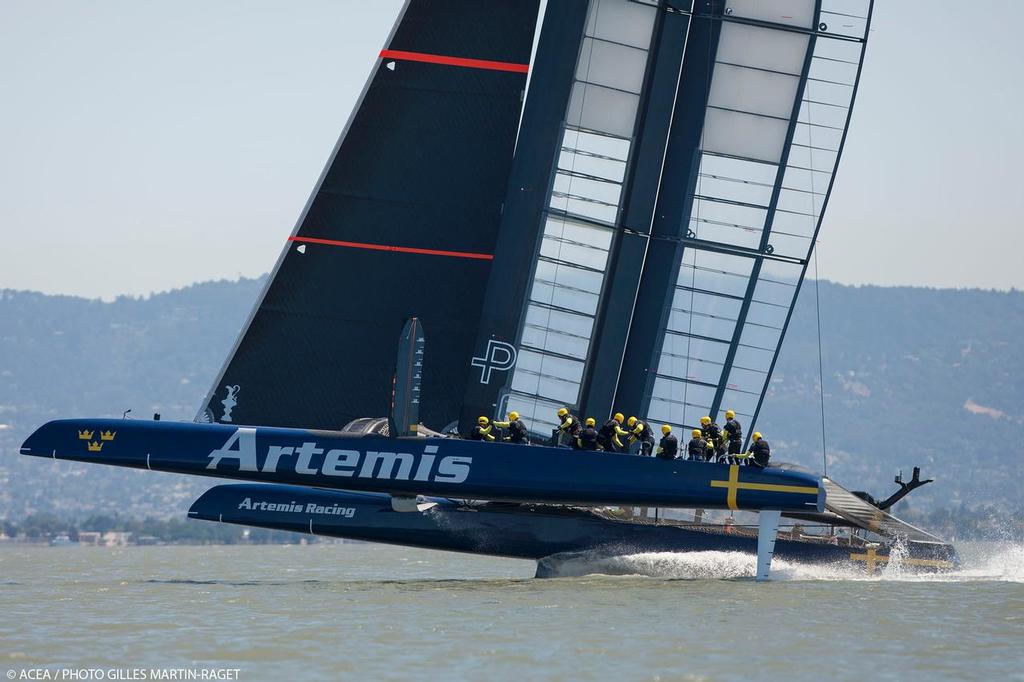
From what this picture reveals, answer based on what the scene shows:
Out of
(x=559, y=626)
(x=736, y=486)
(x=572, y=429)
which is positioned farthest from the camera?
(x=572, y=429)

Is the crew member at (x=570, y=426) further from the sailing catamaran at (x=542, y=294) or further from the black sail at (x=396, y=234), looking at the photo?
the black sail at (x=396, y=234)

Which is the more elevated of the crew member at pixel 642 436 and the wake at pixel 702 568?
the crew member at pixel 642 436

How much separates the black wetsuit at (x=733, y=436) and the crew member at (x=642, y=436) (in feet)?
2.51

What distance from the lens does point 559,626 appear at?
489 inches

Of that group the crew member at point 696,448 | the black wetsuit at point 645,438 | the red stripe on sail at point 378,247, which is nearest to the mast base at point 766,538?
the crew member at point 696,448

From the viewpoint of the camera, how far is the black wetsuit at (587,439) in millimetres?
15281

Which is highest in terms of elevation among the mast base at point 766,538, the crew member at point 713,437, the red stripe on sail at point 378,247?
the red stripe on sail at point 378,247

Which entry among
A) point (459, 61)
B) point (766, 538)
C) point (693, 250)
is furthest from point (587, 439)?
point (459, 61)

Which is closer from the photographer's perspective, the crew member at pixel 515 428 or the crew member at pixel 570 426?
the crew member at pixel 570 426

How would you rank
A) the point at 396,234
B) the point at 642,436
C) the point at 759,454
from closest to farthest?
the point at 759,454
the point at 642,436
the point at 396,234

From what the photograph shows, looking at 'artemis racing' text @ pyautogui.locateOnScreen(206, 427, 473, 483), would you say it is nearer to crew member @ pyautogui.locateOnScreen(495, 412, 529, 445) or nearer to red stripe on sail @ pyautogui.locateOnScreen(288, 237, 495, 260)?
crew member @ pyautogui.locateOnScreen(495, 412, 529, 445)

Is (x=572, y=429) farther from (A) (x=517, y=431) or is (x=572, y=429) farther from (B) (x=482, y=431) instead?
(B) (x=482, y=431)

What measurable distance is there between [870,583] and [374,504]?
17.4 ft

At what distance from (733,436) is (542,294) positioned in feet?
8.93
